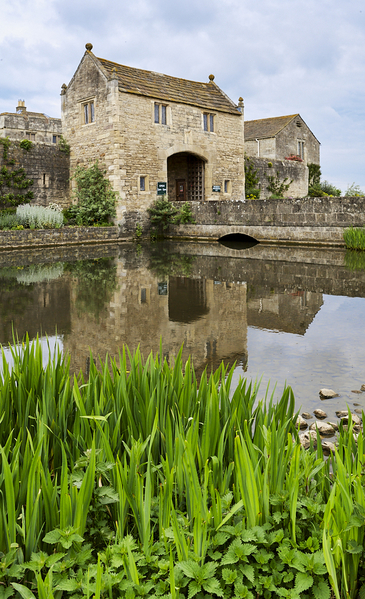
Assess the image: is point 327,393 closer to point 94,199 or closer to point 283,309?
point 283,309

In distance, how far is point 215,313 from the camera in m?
7.96

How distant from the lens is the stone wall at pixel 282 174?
3294cm

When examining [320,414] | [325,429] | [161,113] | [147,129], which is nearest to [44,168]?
[147,129]

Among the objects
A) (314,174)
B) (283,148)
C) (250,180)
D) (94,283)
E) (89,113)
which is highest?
(283,148)

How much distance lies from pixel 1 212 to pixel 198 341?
1811 cm

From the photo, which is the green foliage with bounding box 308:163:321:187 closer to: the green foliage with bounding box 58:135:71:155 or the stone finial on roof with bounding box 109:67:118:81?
the green foliage with bounding box 58:135:71:155

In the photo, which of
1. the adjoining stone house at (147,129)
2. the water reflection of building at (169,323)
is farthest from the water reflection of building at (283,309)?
the adjoining stone house at (147,129)

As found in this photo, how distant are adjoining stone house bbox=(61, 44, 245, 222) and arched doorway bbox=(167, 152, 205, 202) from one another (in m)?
0.05

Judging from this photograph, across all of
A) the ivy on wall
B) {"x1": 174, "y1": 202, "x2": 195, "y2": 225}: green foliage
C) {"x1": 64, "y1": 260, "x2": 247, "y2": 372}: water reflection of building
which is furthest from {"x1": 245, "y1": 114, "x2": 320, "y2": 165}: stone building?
{"x1": 64, "y1": 260, "x2": 247, "y2": 372}: water reflection of building

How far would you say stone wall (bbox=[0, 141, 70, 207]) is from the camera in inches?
903

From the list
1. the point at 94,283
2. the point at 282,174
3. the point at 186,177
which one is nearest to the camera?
the point at 94,283

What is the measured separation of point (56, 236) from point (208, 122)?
1114 cm

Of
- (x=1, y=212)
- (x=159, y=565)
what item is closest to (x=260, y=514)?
(x=159, y=565)

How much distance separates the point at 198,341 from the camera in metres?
6.22
